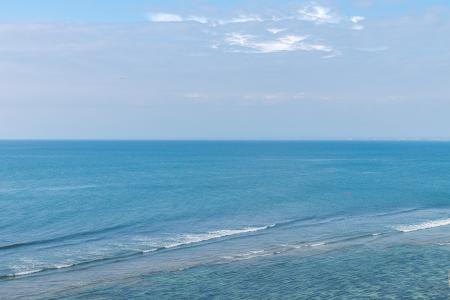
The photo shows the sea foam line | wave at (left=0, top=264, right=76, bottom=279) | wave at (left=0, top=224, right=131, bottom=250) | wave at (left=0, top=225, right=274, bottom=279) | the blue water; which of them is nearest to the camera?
the blue water

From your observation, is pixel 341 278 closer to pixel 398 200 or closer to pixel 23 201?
pixel 398 200

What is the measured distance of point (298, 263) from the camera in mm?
34406

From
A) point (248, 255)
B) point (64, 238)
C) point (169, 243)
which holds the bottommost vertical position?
point (248, 255)

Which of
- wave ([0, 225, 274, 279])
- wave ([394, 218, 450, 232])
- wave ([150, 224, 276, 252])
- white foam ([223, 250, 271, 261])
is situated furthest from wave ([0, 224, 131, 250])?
wave ([394, 218, 450, 232])

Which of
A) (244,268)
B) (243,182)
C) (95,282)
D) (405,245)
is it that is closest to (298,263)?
(244,268)

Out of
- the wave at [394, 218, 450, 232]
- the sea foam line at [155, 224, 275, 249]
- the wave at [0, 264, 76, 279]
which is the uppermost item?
the wave at [0, 264, 76, 279]

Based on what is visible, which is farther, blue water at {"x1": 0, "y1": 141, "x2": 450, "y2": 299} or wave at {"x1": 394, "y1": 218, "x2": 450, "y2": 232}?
wave at {"x1": 394, "y1": 218, "x2": 450, "y2": 232}

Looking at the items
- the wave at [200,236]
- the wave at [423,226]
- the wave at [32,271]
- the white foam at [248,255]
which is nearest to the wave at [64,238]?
the wave at [200,236]

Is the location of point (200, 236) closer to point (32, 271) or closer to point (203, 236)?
point (203, 236)

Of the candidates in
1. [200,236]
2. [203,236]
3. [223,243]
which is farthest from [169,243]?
[223,243]

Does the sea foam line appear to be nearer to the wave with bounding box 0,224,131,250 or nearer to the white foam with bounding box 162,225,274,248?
the white foam with bounding box 162,225,274,248

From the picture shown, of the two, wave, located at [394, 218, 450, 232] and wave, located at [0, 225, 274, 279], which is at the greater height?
wave, located at [0, 225, 274, 279]

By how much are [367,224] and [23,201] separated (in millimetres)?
40974

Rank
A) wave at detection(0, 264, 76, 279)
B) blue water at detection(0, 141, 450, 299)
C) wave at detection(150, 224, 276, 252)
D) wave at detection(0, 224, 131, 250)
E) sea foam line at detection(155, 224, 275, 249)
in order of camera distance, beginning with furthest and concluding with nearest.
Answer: sea foam line at detection(155, 224, 275, 249) → wave at detection(150, 224, 276, 252) → wave at detection(0, 224, 131, 250) → wave at detection(0, 264, 76, 279) → blue water at detection(0, 141, 450, 299)
